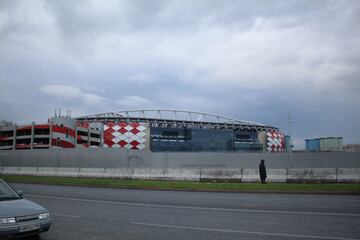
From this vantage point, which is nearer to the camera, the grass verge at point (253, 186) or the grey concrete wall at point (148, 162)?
the grass verge at point (253, 186)

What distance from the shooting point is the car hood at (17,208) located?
6863 mm

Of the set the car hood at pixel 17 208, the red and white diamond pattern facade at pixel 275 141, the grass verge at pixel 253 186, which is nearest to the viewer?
the car hood at pixel 17 208

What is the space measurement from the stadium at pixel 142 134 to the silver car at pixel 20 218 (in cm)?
10317

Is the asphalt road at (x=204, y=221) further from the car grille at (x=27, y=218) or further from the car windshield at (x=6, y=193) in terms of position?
the car windshield at (x=6, y=193)

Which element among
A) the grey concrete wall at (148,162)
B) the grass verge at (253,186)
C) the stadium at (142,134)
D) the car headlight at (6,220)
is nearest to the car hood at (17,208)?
the car headlight at (6,220)

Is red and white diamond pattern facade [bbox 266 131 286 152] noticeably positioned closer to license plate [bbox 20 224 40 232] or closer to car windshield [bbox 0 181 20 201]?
car windshield [bbox 0 181 20 201]

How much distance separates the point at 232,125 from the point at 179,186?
143 meters

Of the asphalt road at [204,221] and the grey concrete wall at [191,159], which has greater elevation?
the grey concrete wall at [191,159]

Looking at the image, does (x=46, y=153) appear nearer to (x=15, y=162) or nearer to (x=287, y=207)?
(x=15, y=162)

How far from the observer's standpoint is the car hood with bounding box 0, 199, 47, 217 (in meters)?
6.86

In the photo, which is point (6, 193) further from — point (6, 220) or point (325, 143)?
point (325, 143)

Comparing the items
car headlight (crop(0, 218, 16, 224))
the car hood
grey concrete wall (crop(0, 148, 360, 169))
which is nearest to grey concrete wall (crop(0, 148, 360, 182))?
grey concrete wall (crop(0, 148, 360, 169))

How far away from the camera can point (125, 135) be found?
131125mm

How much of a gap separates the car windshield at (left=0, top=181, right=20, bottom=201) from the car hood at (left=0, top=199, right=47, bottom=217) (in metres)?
0.30
